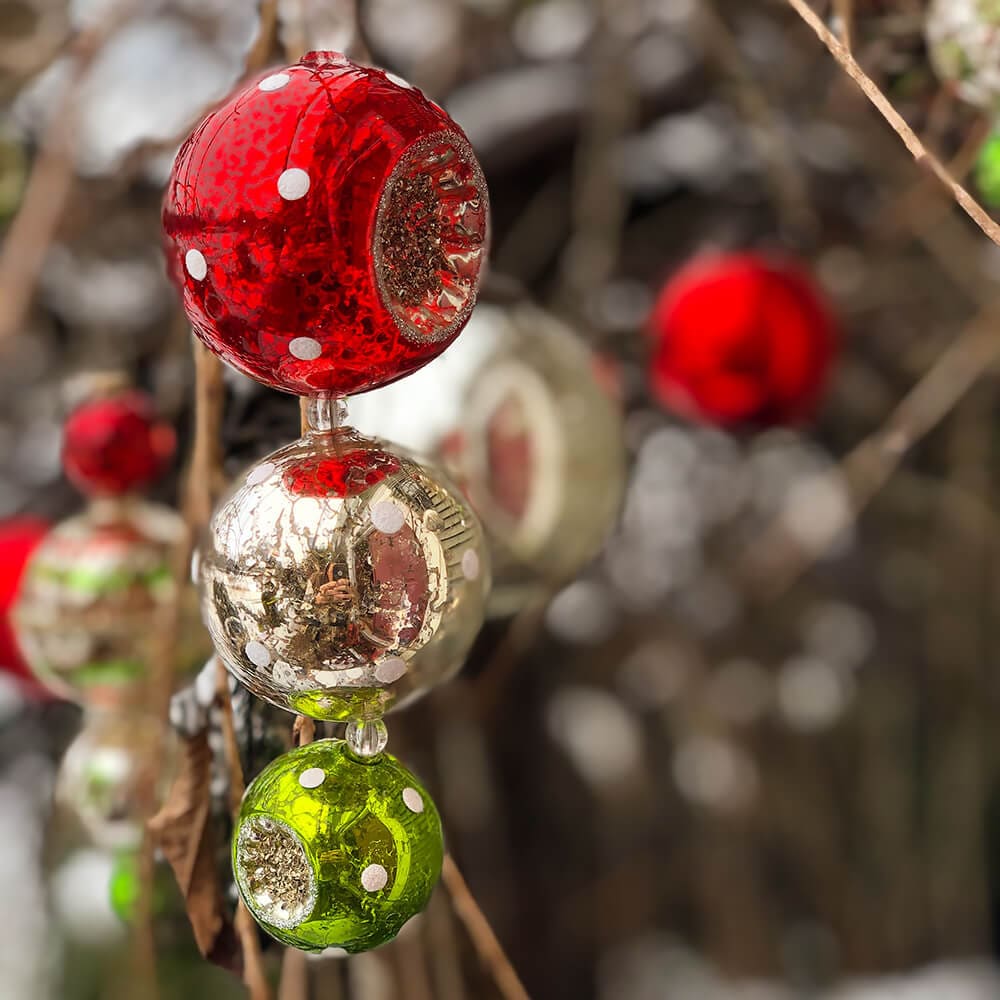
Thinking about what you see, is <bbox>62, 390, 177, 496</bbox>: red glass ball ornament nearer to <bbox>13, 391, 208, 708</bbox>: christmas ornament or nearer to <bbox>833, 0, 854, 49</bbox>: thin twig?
<bbox>13, 391, 208, 708</bbox>: christmas ornament

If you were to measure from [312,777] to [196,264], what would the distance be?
0.09 metres

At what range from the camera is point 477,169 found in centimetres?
18

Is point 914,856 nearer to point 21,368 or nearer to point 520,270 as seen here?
point 520,270

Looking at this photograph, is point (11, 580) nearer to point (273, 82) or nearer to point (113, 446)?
point (113, 446)

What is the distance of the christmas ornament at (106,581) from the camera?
324 millimetres

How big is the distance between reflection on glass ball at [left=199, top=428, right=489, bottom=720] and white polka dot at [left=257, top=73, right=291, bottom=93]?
0.06m

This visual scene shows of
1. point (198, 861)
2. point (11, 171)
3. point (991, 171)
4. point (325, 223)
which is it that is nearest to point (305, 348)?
point (325, 223)

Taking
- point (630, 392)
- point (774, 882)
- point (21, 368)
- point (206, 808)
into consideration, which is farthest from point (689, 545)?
point (206, 808)

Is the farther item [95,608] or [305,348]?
[95,608]

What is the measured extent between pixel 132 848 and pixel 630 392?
40cm

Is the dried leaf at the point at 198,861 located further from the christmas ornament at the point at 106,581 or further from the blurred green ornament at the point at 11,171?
the blurred green ornament at the point at 11,171

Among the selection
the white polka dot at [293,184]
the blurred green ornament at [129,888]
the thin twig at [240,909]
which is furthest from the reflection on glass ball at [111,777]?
the white polka dot at [293,184]

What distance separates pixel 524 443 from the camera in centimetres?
35

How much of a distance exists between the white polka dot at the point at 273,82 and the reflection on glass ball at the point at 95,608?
0.17 metres
